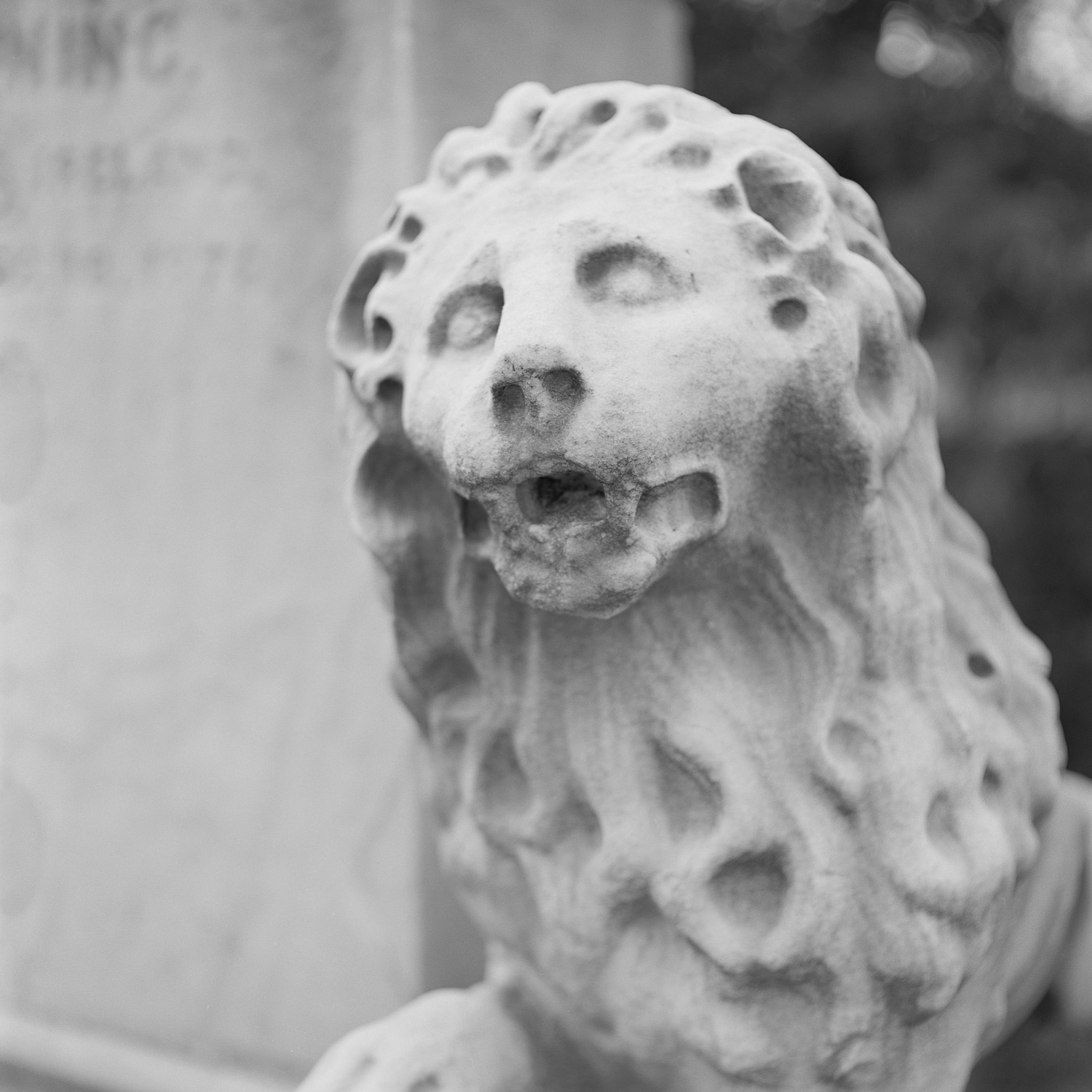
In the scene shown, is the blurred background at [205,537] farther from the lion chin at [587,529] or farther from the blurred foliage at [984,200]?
the blurred foliage at [984,200]

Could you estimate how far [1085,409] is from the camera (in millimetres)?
3881

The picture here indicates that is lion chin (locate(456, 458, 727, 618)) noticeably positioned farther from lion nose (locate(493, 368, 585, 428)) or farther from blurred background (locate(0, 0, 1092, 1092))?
blurred background (locate(0, 0, 1092, 1092))

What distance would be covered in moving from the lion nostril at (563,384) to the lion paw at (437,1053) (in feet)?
1.89

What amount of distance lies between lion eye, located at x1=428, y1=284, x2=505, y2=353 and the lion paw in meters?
0.57

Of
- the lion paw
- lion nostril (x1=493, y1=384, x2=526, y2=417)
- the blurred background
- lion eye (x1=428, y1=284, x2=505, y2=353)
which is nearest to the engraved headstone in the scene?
the blurred background

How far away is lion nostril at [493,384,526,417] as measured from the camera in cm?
95

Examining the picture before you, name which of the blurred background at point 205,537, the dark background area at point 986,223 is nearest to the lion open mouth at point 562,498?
the blurred background at point 205,537

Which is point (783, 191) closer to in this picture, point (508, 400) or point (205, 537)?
point (508, 400)

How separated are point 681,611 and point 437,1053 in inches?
16.7

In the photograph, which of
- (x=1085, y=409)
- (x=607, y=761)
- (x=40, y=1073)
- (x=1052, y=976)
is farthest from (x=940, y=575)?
(x=1085, y=409)

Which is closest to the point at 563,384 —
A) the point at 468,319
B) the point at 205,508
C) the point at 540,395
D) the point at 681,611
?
the point at 540,395

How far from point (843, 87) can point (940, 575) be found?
2474 millimetres

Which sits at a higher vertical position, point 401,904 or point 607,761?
point 607,761

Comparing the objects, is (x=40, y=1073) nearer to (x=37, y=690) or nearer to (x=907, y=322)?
(x=37, y=690)
